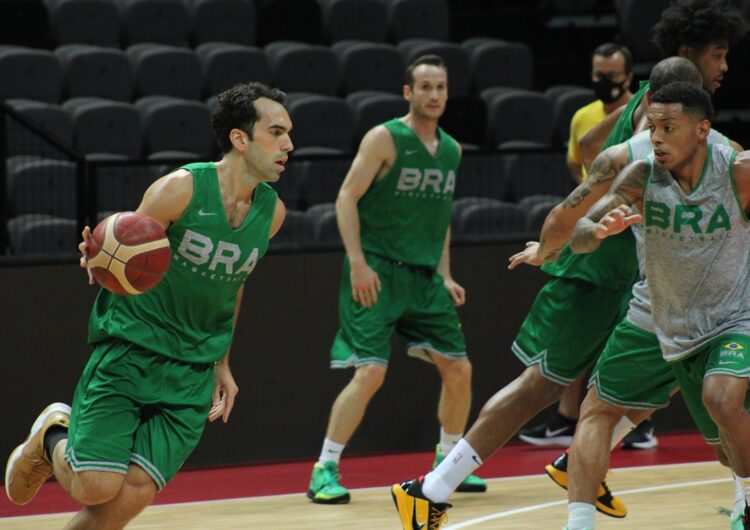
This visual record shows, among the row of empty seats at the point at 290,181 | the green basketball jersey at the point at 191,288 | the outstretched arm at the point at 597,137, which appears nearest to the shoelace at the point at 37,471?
the green basketball jersey at the point at 191,288

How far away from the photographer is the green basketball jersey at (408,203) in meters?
7.05

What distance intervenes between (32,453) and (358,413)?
2.14m

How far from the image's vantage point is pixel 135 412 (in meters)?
4.80

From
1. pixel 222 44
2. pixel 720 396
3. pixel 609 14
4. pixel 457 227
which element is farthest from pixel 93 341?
pixel 609 14

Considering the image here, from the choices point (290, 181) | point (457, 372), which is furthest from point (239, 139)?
point (290, 181)

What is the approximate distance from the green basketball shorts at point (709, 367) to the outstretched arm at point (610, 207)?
1.78 feet

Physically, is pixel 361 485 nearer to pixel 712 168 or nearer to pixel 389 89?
pixel 712 168

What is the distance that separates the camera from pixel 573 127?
28.5ft

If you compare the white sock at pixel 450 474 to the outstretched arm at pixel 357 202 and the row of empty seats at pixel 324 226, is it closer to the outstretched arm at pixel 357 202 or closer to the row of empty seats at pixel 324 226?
the outstretched arm at pixel 357 202

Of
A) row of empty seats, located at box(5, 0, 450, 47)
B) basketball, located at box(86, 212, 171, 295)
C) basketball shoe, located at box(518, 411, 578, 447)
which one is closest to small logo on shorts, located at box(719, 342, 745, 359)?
basketball, located at box(86, 212, 171, 295)

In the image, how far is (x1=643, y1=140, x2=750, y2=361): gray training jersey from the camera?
498 cm

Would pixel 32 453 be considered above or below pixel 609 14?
below

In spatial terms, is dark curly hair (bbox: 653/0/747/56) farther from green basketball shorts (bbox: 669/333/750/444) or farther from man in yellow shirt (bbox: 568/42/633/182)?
man in yellow shirt (bbox: 568/42/633/182)

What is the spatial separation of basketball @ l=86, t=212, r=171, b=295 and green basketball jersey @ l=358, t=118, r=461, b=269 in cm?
244
